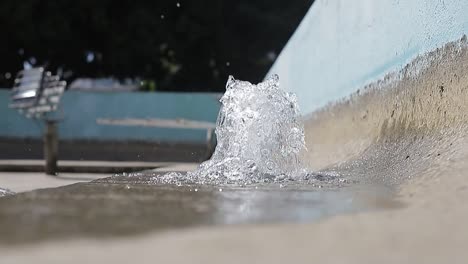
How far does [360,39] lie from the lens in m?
4.98

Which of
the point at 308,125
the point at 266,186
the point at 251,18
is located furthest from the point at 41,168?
the point at 251,18

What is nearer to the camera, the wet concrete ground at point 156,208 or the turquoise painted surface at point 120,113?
the wet concrete ground at point 156,208

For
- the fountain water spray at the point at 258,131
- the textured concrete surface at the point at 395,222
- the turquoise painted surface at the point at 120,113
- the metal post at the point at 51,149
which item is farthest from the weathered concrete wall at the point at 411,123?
the turquoise painted surface at the point at 120,113

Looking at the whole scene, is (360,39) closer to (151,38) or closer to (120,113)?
(120,113)

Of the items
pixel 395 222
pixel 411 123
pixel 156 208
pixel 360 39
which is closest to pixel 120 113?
pixel 360 39

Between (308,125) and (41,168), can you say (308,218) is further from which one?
(41,168)

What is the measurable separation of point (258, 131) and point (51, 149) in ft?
11.1

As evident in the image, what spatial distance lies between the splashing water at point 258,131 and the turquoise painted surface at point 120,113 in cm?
1103

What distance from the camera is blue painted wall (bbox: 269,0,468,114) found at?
3158 mm

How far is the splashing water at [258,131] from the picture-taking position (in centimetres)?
400

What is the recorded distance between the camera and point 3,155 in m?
10.4

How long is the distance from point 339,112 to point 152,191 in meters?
3.15

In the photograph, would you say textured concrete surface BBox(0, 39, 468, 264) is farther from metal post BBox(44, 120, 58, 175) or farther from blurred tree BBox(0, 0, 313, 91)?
blurred tree BBox(0, 0, 313, 91)

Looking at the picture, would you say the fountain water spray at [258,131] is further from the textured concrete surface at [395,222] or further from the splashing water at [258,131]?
the textured concrete surface at [395,222]
